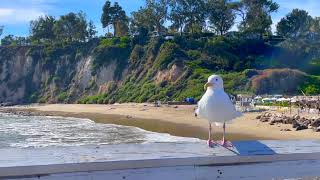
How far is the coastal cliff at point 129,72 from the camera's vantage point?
188 ft

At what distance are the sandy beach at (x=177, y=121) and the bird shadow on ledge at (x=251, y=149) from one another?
13.9 m

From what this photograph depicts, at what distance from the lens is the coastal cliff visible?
5744 centimetres

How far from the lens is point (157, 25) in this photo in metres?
79.8

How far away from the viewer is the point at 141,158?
441 cm

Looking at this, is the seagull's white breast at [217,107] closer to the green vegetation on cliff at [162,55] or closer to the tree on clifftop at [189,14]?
the green vegetation on cliff at [162,55]

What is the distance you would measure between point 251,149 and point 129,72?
69667 mm

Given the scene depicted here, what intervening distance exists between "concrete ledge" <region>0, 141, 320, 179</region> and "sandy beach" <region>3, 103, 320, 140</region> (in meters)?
14.1

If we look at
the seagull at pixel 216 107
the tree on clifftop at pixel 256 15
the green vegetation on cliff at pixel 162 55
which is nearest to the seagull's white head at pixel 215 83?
the seagull at pixel 216 107

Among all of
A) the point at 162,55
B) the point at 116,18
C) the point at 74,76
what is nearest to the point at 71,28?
the point at 116,18

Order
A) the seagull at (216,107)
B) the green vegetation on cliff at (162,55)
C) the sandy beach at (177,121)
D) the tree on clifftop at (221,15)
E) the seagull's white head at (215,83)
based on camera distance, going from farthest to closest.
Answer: the tree on clifftop at (221,15) → the green vegetation on cliff at (162,55) → the sandy beach at (177,121) → the seagull's white head at (215,83) → the seagull at (216,107)

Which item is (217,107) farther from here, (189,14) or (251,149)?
(189,14)

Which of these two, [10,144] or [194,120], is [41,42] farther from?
[10,144]

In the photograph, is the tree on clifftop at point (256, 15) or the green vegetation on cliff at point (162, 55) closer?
the green vegetation on cliff at point (162, 55)

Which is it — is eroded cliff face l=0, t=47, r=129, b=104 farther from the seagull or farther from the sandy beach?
the seagull
